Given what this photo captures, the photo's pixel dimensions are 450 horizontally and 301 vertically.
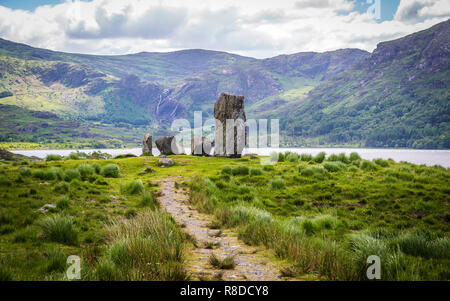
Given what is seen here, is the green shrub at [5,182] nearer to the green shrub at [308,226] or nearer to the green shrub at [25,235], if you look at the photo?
the green shrub at [25,235]

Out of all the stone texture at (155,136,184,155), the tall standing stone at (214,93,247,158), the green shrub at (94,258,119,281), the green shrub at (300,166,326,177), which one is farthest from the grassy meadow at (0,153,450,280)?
the stone texture at (155,136,184,155)

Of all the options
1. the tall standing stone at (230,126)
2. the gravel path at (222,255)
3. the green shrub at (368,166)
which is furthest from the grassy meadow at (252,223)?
the tall standing stone at (230,126)

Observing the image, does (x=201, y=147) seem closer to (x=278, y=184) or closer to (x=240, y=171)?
(x=240, y=171)

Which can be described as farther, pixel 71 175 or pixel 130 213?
pixel 71 175

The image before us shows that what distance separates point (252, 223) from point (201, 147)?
37.5m

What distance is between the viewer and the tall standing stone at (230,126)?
42.6 m

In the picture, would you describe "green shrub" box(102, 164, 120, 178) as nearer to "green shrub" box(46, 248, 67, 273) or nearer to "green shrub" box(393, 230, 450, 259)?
"green shrub" box(46, 248, 67, 273)

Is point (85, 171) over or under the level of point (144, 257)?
over

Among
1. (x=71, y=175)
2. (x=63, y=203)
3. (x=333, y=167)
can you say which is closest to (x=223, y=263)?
(x=63, y=203)

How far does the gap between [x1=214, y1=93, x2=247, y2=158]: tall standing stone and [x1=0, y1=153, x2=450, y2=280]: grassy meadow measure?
61.4 feet

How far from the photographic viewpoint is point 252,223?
408 inches

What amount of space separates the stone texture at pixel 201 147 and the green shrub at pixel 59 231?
37.8 meters
